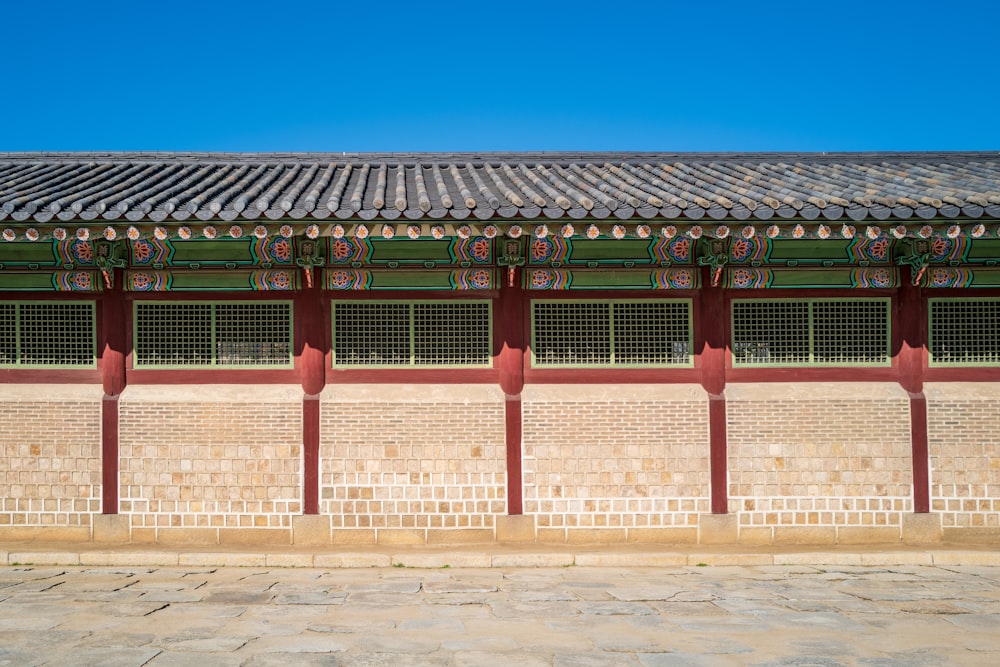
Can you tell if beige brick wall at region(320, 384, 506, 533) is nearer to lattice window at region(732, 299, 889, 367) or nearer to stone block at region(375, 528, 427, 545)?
stone block at region(375, 528, 427, 545)

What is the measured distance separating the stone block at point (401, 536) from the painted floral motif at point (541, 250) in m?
3.66

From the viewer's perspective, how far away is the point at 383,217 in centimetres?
855

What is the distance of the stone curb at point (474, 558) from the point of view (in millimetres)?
9094

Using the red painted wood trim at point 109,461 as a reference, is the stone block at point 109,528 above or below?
below

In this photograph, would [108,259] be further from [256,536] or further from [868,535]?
[868,535]

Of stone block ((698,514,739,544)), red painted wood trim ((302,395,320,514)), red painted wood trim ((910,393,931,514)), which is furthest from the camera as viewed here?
red painted wood trim ((910,393,931,514))

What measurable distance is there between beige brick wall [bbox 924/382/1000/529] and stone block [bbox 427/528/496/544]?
5.59 meters

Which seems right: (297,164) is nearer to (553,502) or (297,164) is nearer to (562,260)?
(562,260)

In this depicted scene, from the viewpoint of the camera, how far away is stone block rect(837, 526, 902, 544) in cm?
984

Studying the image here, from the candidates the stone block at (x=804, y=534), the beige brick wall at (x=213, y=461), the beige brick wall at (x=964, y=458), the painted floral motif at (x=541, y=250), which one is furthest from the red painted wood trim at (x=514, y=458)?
the beige brick wall at (x=964, y=458)

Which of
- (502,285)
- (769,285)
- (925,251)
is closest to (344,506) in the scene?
(502,285)

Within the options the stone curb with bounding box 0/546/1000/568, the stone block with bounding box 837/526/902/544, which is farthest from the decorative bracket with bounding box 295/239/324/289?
the stone block with bounding box 837/526/902/544

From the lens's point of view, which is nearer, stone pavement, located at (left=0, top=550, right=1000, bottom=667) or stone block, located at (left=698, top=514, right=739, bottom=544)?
stone pavement, located at (left=0, top=550, right=1000, bottom=667)

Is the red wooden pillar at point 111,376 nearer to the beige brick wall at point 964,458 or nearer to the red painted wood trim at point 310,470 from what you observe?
the red painted wood trim at point 310,470
